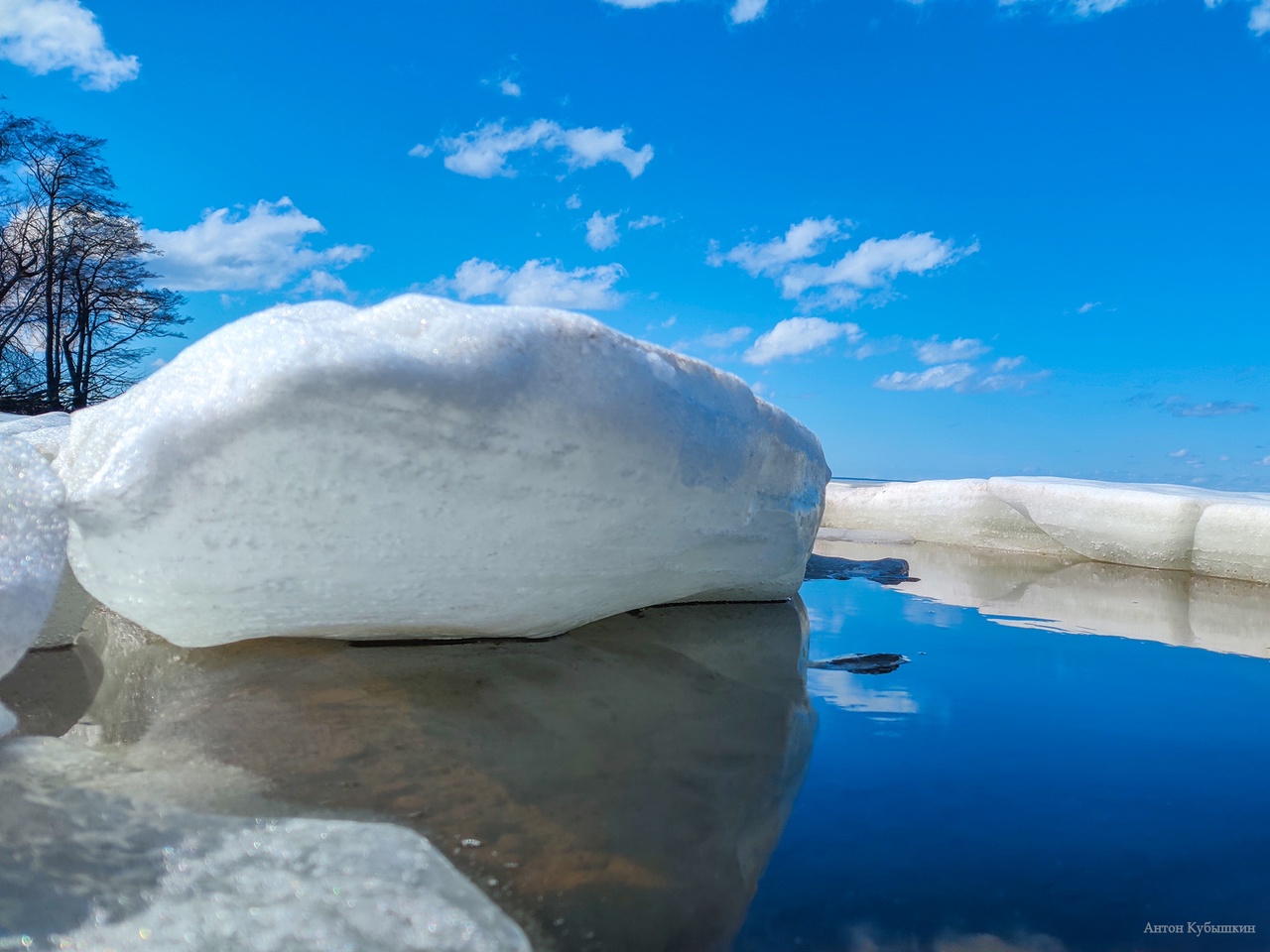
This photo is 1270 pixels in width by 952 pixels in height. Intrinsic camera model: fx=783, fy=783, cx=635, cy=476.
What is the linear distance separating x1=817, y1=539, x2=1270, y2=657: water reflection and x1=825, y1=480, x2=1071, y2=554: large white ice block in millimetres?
214

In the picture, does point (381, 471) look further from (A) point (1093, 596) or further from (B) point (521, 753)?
(A) point (1093, 596)

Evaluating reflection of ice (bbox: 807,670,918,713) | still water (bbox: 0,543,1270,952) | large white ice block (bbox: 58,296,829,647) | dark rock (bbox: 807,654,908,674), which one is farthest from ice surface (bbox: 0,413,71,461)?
dark rock (bbox: 807,654,908,674)

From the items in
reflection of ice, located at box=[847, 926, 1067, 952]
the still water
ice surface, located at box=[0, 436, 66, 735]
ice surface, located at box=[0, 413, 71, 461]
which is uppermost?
ice surface, located at box=[0, 413, 71, 461]

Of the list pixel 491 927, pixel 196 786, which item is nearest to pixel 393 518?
pixel 196 786

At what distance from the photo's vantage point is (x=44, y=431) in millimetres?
2408

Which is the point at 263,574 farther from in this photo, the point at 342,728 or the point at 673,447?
the point at 673,447

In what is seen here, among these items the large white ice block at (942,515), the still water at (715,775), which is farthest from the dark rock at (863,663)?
the large white ice block at (942,515)

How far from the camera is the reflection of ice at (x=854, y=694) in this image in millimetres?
1946

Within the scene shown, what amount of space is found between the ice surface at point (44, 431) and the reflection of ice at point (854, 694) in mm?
1996

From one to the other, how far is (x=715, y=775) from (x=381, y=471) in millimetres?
937

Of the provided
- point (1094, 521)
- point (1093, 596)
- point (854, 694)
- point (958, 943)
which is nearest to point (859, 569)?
point (1093, 596)

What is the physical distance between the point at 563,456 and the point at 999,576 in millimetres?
3728

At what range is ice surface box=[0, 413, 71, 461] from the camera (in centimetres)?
216

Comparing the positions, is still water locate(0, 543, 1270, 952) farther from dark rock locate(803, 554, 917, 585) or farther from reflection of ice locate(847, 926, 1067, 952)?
dark rock locate(803, 554, 917, 585)
